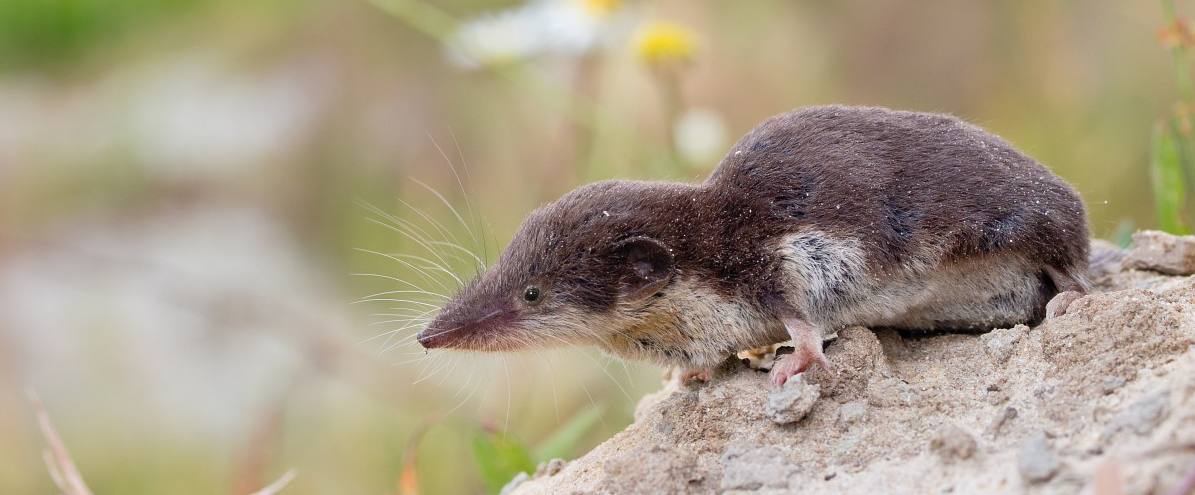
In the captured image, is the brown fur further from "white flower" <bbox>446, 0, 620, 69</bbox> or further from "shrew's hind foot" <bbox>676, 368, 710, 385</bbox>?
"white flower" <bbox>446, 0, 620, 69</bbox>

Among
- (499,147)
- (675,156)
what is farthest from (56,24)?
(675,156)

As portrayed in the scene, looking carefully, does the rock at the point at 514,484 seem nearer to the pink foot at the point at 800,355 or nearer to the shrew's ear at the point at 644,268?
the shrew's ear at the point at 644,268

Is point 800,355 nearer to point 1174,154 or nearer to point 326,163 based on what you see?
point 1174,154

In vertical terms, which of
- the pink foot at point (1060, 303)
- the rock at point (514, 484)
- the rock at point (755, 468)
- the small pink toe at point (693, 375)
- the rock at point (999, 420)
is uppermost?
the pink foot at point (1060, 303)

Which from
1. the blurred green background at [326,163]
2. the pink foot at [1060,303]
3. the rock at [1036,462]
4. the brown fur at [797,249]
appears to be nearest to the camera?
the rock at [1036,462]

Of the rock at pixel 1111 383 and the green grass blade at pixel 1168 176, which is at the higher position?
the green grass blade at pixel 1168 176

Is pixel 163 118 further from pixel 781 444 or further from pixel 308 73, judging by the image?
pixel 781 444

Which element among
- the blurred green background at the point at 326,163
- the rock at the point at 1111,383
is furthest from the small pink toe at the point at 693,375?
the blurred green background at the point at 326,163

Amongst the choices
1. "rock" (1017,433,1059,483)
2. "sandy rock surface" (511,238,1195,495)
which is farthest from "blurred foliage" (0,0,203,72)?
"rock" (1017,433,1059,483)
